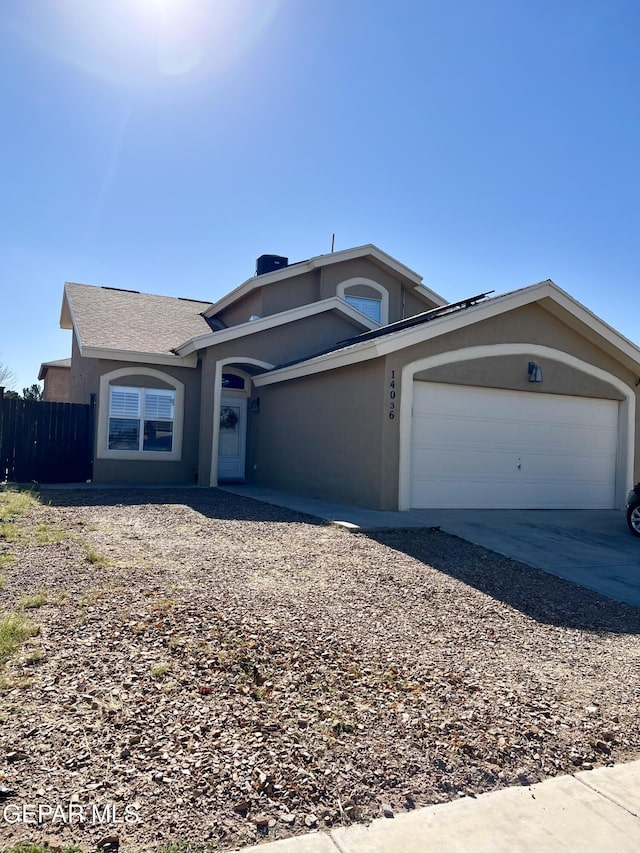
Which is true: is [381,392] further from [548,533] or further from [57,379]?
[57,379]

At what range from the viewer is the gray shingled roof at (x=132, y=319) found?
1558 cm

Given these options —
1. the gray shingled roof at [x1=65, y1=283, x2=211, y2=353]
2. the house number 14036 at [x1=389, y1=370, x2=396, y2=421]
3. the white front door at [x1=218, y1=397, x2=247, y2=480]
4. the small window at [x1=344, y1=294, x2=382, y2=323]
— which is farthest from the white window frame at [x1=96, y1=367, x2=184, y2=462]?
the house number 14036 at [x1=389, y1=370, x2=396, y2=421]

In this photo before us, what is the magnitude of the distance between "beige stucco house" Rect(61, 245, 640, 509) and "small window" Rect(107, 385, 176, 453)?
36mm

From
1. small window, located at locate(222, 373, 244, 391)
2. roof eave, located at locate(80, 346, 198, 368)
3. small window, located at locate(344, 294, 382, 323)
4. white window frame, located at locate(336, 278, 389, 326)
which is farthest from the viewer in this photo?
small window, located at locate(344, 294, 382, 323)

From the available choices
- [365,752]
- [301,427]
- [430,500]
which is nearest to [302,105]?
[301,427]

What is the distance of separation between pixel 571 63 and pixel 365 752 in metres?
11.3

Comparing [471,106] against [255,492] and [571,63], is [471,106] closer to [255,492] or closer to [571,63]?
[571,63]

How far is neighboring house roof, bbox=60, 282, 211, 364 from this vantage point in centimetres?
1521

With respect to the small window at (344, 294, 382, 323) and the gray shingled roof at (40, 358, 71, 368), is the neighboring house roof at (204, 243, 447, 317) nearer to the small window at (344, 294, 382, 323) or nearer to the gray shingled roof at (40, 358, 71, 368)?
the small window at (344, 294, 382, 323)

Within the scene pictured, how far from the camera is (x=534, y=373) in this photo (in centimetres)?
1255

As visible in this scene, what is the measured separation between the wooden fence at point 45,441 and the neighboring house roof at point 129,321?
64.6 inches

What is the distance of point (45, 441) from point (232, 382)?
512 cm

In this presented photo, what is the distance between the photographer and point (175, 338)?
665 inches

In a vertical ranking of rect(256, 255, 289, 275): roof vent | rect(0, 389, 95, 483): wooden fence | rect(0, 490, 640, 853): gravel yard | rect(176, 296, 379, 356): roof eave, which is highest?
rect(256, 255, 289, 275): roof vent
